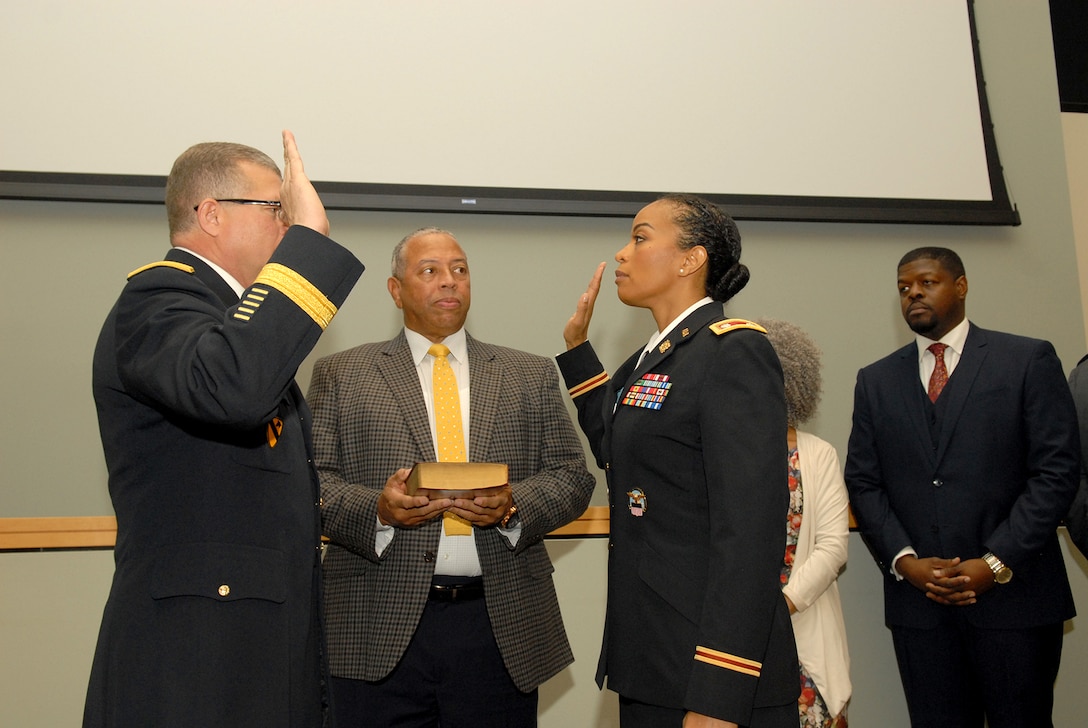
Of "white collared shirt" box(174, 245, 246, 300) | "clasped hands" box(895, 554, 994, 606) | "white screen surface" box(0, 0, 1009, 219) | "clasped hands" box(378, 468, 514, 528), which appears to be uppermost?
"white screen surface" box(0, 0, 1009, 219)

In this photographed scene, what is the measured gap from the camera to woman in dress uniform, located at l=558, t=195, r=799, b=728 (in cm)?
164

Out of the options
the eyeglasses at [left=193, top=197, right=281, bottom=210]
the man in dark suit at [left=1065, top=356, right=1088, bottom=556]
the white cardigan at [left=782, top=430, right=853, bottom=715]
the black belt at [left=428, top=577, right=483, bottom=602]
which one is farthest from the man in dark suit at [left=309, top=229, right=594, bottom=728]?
the man in dark suit at [left=1065, top=356, right=1088, bottom=556]

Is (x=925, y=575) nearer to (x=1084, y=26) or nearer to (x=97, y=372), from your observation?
(x=97, y=372)

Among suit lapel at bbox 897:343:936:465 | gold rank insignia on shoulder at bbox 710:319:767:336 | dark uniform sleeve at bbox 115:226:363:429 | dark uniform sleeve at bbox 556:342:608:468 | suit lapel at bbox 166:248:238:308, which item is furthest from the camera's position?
suit lapel at bbox 897:343:936:465

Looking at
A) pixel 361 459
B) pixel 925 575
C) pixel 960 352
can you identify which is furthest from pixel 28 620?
pixel 960 352

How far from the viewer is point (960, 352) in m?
3.08

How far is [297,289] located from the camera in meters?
1.43

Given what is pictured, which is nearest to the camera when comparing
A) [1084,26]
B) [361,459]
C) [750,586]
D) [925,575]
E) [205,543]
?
[205,543]

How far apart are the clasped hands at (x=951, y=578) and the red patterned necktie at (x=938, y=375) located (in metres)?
0.55

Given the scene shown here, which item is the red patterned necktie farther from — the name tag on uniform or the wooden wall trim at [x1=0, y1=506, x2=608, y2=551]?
the wooden wall trim at [x1=0, y1=506, x2=608, y2=551]

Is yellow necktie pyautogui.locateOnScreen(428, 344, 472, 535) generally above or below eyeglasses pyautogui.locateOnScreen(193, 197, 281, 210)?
below

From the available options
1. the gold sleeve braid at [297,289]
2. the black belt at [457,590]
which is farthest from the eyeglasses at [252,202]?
the black belt at [457,590]

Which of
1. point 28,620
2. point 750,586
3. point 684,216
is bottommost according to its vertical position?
point 28,620

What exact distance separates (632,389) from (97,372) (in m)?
1.01
